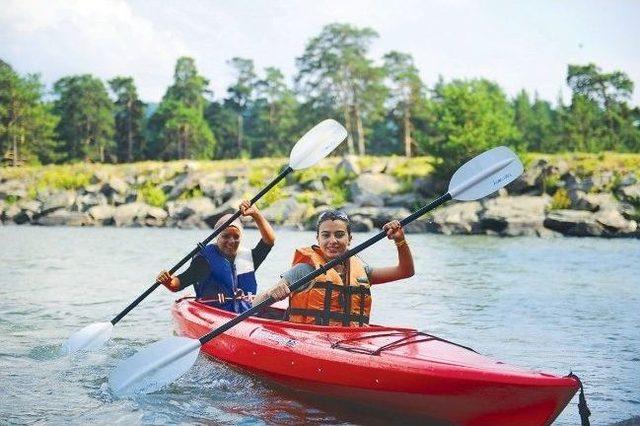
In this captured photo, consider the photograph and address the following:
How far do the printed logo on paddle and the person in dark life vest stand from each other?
3.54ft

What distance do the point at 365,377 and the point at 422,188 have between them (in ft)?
69.2

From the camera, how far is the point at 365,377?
3580 mm

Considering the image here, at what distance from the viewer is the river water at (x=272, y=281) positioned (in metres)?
4.03

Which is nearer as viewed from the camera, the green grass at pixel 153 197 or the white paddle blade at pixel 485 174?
the white paddle blade at pixel 485 174

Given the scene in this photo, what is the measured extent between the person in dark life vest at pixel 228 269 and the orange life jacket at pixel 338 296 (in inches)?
51.2

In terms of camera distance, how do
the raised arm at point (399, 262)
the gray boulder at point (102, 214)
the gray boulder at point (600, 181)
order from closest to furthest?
the raised arm at point (399, 262) < the gray boulder at point (600, 181) < the gray boulder at point (102, 214)

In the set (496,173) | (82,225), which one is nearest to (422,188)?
(82,225)

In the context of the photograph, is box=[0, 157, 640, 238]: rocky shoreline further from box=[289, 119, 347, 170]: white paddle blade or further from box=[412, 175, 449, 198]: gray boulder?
box=[289, 119, 347, 170]: white paddle blade

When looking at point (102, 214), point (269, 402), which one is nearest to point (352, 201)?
point (102, 214)

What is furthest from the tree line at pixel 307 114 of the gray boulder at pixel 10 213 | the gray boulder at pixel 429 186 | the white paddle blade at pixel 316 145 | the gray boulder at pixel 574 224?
the white paddle blade at pixel 316 145

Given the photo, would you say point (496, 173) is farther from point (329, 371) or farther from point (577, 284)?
point (577, 284)

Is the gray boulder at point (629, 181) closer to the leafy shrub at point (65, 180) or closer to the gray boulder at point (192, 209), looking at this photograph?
the gray boulder at point (192, 209)

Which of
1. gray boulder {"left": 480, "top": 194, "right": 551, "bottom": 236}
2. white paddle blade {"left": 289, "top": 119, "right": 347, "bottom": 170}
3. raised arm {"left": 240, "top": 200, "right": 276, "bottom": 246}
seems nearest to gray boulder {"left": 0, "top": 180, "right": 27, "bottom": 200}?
gray boulder {"left": 480, "top": 194, "right": 551, "bottom": 236}

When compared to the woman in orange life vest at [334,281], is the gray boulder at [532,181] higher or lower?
higher
